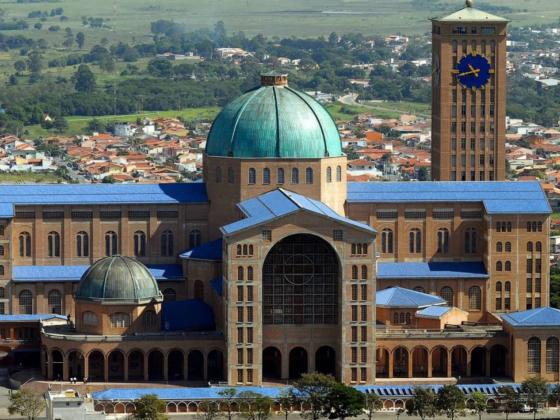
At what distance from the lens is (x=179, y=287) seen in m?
148

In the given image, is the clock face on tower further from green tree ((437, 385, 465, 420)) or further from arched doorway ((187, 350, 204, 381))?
green tree ((437, 385, 465, 420))

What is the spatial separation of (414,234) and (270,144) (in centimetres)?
1194

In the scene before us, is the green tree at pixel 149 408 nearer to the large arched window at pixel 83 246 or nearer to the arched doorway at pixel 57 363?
the arched doorway at pixel 57 363

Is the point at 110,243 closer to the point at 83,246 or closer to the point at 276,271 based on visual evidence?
the point at 83,246

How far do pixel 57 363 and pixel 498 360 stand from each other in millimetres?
26073

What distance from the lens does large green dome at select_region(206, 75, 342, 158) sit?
483ft

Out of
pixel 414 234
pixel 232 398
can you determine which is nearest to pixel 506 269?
pixel 414 234

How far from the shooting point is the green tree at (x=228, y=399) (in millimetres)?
132250

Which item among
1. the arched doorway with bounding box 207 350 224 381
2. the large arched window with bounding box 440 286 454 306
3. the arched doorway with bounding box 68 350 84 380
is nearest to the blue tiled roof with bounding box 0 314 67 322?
the arched doorway with bounding box 68 350 84 380

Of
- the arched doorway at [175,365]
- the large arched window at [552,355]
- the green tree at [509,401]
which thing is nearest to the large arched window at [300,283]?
the arched doorway at [175,365]

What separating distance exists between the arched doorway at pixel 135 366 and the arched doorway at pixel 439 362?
17.3 meters

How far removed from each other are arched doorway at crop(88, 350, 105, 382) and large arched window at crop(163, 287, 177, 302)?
8749 millimetres

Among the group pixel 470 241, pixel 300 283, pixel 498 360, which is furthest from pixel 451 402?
pixel 470 241

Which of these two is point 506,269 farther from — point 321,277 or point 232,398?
point 232,398
